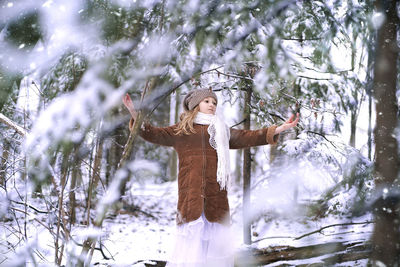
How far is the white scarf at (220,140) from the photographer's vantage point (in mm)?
2820

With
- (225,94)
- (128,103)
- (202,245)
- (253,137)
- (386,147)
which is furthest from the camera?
(225,94)

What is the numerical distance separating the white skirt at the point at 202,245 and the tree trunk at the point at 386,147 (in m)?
1.23

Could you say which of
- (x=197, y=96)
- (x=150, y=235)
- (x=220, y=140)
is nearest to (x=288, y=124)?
(x=220, y=140)

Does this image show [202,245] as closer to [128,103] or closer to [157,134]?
[157,134]

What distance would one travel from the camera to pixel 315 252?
3768 mm

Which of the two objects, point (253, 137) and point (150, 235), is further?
point (150, 235)

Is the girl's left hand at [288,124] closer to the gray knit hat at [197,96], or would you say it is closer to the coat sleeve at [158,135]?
the gray knit hat at [197,96]

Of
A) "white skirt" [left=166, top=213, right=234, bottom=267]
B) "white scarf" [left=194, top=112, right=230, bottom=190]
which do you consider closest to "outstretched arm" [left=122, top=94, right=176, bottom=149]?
"white scarf" [left=194, top=112, right=230, bottom=190]

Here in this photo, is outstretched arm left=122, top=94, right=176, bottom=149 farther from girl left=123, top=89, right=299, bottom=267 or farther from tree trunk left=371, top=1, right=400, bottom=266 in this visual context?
tree trunk left=371, top=1, right=400, bottom=266

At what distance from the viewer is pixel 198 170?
2820 mm

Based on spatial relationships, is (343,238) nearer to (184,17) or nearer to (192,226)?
(192,226)

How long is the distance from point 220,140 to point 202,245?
2.88 ft

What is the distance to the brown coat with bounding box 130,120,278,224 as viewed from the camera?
278 centimetres

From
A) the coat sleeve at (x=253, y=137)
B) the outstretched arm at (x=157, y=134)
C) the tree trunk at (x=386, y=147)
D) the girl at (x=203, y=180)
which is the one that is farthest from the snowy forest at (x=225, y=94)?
the coat sleeve at (x=253, y=137)
